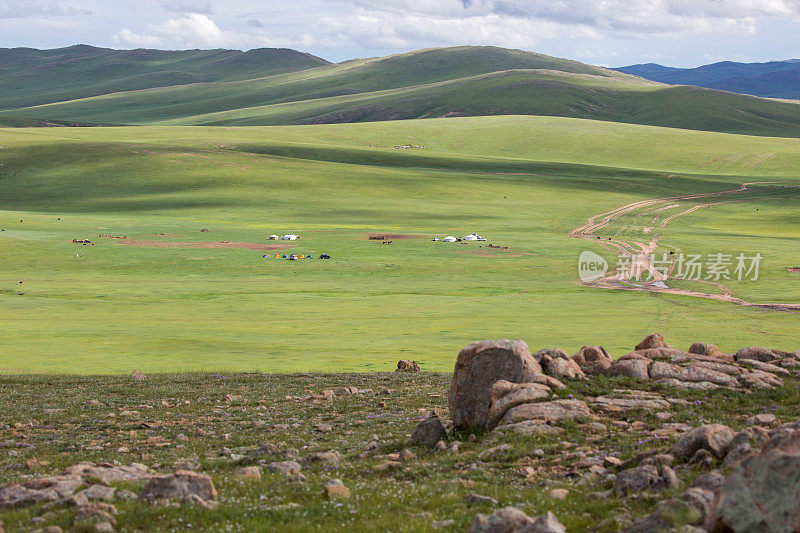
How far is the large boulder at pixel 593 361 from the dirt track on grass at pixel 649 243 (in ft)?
133

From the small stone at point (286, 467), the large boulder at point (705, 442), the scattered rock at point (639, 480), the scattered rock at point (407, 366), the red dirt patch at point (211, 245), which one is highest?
the large boulder at point (705, 442)

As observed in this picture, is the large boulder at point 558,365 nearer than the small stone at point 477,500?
No

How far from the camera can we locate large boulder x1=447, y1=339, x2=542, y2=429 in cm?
2288

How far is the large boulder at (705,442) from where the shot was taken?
51.6ft

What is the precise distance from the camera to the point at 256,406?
28.4m

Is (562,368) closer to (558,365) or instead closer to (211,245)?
(558,365)

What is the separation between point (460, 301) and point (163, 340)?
27.7 metres

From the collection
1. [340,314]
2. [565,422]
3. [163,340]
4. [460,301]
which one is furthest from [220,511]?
[460,301]

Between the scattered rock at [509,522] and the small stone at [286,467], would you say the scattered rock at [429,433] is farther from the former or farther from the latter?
the scattered rock at [509,522]

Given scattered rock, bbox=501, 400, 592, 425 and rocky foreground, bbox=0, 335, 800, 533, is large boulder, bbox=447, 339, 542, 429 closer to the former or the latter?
rocky foreground, bbox=0, 335, 800, 533

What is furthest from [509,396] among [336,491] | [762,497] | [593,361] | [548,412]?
[762,497]

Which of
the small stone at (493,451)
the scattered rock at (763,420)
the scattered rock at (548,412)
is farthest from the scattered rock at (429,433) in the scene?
the scattered rock at (763,420)

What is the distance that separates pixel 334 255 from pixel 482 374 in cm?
6600

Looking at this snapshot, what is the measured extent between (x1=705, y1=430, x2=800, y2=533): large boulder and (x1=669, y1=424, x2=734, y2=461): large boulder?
5.35 metres
